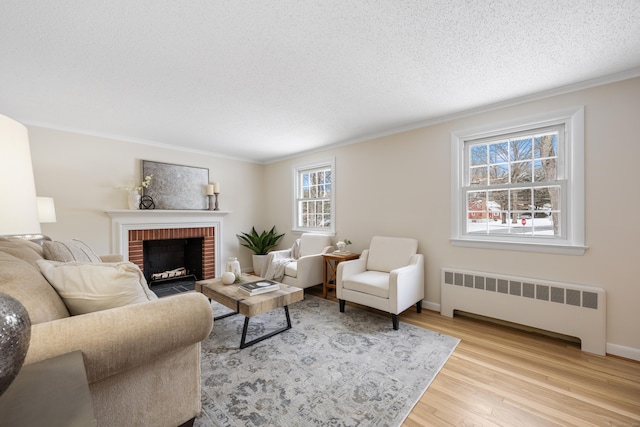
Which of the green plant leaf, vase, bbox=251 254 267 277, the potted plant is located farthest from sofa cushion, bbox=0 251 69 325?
the green plant leaf

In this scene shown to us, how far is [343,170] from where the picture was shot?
4176 millimetres

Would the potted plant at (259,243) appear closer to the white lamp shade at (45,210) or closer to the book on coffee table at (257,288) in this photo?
the book on coffee table at (257,288)

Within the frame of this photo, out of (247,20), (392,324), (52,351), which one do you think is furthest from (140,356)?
(392,324)

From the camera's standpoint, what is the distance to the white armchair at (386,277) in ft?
8.87

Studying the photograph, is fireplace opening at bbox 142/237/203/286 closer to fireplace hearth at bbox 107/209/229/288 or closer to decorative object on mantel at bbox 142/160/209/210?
fireplace hearth at bbox 107/209/229/288

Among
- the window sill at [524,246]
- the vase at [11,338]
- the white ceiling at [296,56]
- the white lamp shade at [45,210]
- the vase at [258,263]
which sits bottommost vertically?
the vase at [258,263]

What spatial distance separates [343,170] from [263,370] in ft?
9.70

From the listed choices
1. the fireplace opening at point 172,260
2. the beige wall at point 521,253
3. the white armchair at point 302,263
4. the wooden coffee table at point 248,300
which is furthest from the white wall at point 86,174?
the beige wall at point 521,253

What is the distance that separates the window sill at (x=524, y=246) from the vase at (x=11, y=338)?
3254 millimetres

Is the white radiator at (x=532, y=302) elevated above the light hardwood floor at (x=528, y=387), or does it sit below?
above

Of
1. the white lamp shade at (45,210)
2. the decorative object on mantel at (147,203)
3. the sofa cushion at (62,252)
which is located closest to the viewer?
the sofa cushion at (62,252)

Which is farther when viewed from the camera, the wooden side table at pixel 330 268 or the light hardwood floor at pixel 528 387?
the wooden side table at pixel 330 268

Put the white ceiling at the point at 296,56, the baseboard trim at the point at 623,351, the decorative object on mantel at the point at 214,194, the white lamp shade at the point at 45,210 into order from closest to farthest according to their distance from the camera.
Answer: the white ceiling at the point at 296,56 < the baseboard trim at the point at 623,351 < the white lamp shade at the point at 45,210 < the decorative object on mantel at the point at 214,194

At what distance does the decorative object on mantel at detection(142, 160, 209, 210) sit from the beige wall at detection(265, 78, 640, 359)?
219cm
